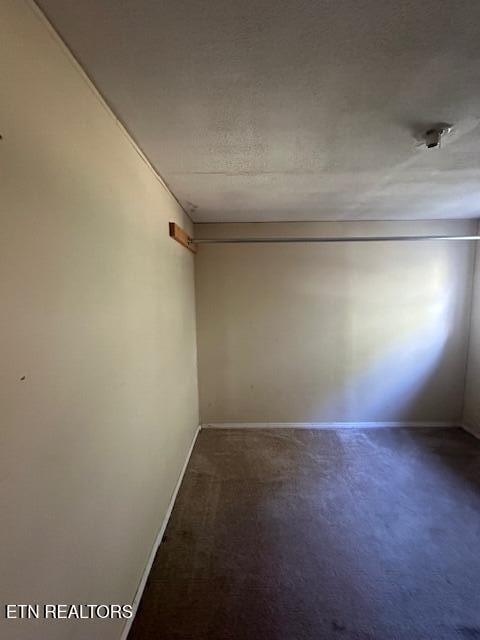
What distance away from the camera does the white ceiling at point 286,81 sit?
831 millimetres

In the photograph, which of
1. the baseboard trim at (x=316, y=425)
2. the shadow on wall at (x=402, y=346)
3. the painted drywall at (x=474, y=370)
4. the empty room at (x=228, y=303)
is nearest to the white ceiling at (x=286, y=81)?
the empty room at (x=228, y=303)

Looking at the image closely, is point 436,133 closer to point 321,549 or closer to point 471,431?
point 321,549

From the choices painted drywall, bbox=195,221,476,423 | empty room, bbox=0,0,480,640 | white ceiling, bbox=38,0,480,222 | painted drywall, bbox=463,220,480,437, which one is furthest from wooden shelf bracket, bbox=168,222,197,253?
painted drywall, bbox=463,220,480,437

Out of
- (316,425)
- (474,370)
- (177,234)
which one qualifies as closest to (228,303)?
(177,234)

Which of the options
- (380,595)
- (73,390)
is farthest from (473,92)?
(380,595)

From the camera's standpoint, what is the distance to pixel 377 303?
347 centimetres

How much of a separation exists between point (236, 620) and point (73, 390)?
1.45 meters

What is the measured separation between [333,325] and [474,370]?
1.70 meters

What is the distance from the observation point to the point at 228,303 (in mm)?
3496

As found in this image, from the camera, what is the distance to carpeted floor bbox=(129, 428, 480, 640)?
1.45m

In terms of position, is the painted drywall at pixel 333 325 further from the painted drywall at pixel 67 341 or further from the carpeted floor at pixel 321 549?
the painted drywall at pixel 67 341

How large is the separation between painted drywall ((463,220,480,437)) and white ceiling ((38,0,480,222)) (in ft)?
6.12

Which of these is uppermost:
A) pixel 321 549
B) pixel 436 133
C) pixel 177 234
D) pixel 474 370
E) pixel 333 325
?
pixel 436 133

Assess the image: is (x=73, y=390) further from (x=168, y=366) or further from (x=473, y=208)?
(x=473, y=208)
